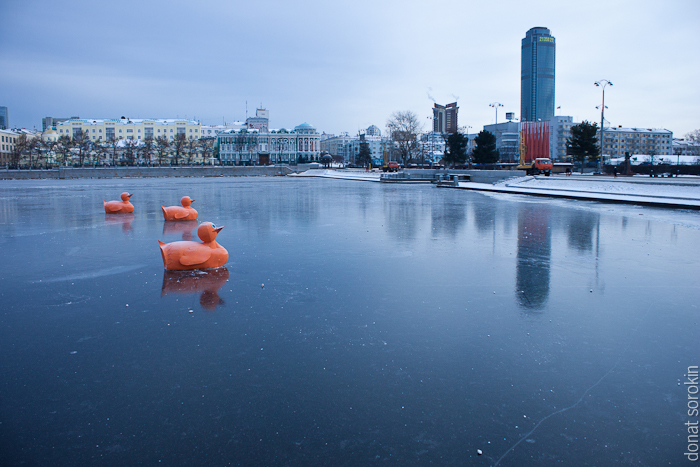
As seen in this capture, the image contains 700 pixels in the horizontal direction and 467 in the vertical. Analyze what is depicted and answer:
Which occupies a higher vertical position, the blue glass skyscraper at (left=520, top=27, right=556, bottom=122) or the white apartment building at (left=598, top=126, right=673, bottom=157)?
the blue glass skyscraper at (left=520, top=27, right=556, bottom=122)

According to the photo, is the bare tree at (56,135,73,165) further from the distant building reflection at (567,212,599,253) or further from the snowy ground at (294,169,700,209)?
the distant building reflection at (567,212,599,253)

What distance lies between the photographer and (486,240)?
973 cm

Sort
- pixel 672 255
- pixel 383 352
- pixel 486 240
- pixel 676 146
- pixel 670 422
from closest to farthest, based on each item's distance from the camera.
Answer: pixel 670 422, pixel 383 352, pixel 672 255, pixel 486 240, pixel 676 146

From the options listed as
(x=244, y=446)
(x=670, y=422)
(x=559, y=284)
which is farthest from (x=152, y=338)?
(x=559, y=284)

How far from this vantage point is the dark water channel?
108 inches

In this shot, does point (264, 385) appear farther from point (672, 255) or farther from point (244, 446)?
point (672, 255)

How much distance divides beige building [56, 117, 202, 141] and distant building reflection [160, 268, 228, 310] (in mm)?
129586

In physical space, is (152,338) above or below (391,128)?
below

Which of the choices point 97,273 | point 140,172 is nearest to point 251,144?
point 140,172

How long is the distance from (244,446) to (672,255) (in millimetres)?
8310

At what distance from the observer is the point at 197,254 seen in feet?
23.4

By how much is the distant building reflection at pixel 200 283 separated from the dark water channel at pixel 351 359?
1.8 inches

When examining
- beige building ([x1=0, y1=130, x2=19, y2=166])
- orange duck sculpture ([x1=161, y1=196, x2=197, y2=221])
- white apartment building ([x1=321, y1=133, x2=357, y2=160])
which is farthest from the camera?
white apartment building ([x1=321, y1=133, x2=357, y2=160])

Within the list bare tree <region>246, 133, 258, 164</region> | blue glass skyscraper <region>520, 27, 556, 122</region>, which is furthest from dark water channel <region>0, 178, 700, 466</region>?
blue glass skyscraper <region>520, 27, 556, 122</region>
